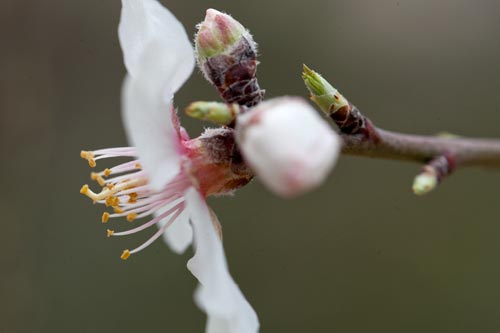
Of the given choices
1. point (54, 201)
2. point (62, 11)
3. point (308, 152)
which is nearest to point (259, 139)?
point (308, 152)

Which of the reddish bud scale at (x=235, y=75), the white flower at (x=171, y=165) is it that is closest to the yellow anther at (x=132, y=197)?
the white flower at (x=171, y=165)

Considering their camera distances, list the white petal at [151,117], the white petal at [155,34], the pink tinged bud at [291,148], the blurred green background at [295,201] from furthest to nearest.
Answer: the blurred green background at [295,201]
the white petal at [155,34]
the white petal at [151,117]
the pink tinged bud at [291,148]

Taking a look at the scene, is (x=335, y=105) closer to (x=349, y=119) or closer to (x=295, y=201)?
(x=349, y=119)

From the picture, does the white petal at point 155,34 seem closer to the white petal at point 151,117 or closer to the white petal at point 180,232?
the white petal at point 151,117

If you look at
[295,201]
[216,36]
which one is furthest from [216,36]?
[295,201]

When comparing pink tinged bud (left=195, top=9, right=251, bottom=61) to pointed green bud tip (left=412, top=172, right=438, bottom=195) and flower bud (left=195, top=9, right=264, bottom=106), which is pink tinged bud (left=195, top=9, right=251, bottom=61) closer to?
flower bud (left=195, top=9, right=264, bottom=106)

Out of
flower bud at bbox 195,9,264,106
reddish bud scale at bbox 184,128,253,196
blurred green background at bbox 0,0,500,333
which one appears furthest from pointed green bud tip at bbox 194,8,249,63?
blurred green background at bbox 0,0,500,333

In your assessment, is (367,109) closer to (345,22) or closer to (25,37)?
(345,22)
